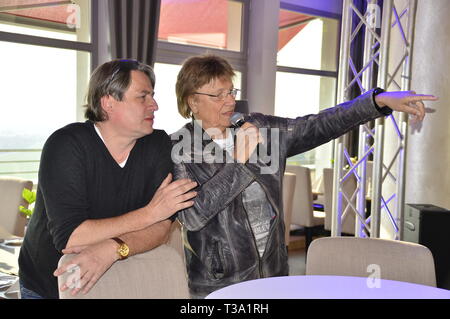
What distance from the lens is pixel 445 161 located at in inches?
161

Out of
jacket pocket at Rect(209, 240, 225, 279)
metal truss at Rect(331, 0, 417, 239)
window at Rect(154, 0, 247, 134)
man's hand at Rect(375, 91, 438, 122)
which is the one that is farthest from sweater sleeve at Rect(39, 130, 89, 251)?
window at Rect(154, 0, 247, 134)

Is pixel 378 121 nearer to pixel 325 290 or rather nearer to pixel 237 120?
pixel 237 120

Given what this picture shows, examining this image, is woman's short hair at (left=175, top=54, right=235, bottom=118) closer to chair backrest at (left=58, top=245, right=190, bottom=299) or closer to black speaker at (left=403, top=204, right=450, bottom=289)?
chair backrest at (left=58, top=245, right=190, bottom=299)

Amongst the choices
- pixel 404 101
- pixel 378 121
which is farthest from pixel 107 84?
pixel 378 121

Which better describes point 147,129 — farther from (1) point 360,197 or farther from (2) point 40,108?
(2) point 40,108

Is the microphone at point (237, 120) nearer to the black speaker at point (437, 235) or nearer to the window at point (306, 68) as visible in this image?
the black speaker at point (437, 235)

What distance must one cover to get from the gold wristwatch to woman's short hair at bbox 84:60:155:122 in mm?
432

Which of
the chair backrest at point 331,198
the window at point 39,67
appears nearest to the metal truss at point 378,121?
the chair backrest at point 331,198

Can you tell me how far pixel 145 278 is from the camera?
5.11 ft

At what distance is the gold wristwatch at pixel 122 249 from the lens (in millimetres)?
1530

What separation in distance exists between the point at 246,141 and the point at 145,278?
0.57 m

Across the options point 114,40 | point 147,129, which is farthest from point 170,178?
point 114,40

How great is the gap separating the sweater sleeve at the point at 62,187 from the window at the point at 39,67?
11.8ft
